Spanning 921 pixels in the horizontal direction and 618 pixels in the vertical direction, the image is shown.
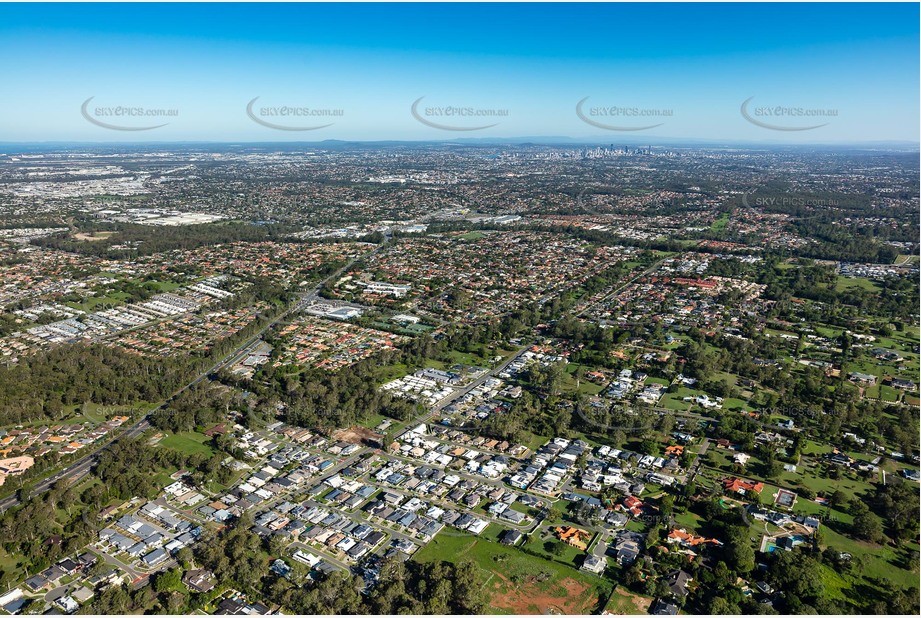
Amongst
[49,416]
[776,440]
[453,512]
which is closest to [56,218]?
[49,416]

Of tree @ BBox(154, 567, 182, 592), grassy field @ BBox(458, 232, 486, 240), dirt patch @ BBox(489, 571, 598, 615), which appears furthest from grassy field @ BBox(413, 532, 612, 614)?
grassy field @ BBox(458, 232, 486, 240)

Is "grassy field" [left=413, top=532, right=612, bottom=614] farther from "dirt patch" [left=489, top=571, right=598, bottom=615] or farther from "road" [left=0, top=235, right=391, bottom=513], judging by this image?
"road" [left=0, top=235, right=391, bottom=513]

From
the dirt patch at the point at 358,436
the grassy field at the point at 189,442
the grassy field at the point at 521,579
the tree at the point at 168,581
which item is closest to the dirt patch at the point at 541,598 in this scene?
the grassy field at the point at 521,579

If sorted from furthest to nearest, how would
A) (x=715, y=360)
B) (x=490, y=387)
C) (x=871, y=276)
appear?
(x=871, y=276) < (x=715, y=360) < (x=490, y=387)

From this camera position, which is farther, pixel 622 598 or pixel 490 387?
pixel 490 387

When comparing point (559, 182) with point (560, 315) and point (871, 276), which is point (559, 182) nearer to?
point (871, 276)

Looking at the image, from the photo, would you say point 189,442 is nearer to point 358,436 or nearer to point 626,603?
point 358,436

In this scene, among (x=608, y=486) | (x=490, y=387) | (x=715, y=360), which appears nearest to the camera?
(x=608, y=486)
